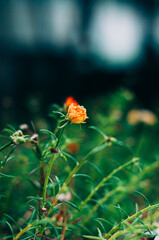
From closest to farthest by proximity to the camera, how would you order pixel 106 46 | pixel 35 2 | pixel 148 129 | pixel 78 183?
1. pixel 78 183
2. pixel 148 129
3. pixel 35 2
4. pixel 106 46

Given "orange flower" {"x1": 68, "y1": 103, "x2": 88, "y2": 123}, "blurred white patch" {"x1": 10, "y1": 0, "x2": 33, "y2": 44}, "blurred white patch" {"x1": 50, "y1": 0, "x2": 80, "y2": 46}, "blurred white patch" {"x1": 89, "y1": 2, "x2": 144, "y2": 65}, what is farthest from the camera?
"blurred white patch" {"x1": 89, "y1": 2, "x2": 144, "y2": 65}

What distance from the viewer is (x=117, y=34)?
3600 millimetres

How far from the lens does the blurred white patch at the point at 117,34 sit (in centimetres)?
343

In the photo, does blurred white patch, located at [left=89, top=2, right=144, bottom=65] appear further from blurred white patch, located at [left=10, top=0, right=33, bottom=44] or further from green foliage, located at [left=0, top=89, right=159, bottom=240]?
green foliage, located at [left=0, top=89, right=159, bottom=240]

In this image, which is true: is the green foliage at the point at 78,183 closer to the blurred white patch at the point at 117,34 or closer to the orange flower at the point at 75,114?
the orange flower at the point at 75,114

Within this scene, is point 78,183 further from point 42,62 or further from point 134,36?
point 134,36

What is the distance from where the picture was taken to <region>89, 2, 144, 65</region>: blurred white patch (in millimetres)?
3426

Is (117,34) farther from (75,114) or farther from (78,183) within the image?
(75,114)

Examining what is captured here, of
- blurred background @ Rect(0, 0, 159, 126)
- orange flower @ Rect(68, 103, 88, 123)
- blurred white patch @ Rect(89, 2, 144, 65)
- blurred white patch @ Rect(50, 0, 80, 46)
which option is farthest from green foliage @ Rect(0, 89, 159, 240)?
blurred white patch @ Rect(89, 2, 144, 65)

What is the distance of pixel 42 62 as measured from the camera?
3145 mm

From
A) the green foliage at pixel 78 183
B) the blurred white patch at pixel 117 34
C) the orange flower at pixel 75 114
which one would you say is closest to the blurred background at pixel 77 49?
the blurred white patch at pixel 117 34

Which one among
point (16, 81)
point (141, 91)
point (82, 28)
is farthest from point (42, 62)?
point (141, 91)

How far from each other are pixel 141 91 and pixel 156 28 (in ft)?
4.22

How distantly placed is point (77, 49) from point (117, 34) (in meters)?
0.79
